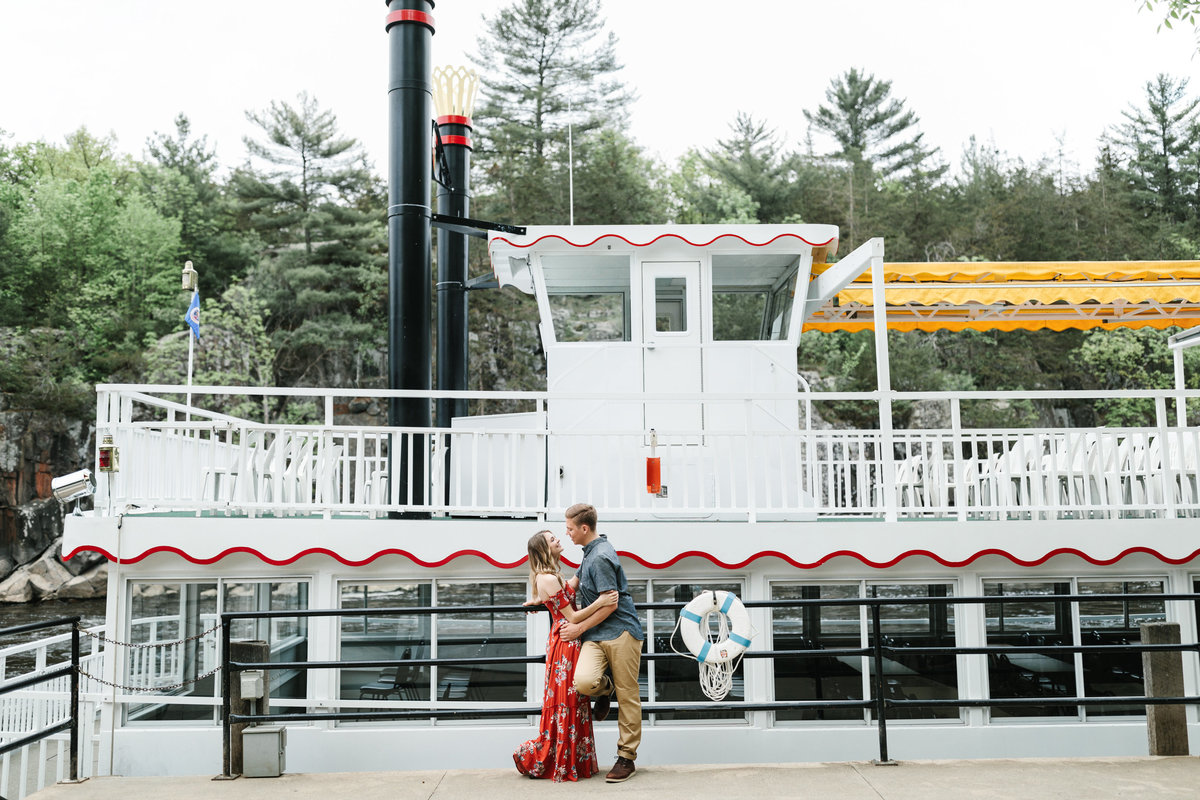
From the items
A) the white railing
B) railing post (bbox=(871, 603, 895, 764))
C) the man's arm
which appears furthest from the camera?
the white railing

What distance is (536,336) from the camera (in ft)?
115

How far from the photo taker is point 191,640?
7.44 meters

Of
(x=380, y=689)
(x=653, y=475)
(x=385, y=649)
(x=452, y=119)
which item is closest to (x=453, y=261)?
(x=452, y=119)

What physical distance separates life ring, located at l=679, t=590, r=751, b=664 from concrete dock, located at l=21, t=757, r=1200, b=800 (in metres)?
0.65

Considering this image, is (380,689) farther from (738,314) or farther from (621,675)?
(738,314)

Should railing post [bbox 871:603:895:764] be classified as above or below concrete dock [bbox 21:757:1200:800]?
above

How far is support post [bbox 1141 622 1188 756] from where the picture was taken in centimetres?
541

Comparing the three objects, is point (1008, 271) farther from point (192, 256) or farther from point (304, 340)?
point (192, 256)

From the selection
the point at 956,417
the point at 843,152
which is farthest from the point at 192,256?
the point at 956,417

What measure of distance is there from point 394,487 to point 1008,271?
23.7 ft

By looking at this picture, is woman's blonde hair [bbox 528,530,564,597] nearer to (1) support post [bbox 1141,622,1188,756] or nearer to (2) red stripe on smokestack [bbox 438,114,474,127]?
(1) support post [bbox 1141,622,1188,756]

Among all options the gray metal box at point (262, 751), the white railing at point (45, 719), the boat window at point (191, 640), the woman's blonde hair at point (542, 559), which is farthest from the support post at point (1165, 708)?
the white railing at point (45, 719)

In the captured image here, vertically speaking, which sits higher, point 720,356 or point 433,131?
point 433,131

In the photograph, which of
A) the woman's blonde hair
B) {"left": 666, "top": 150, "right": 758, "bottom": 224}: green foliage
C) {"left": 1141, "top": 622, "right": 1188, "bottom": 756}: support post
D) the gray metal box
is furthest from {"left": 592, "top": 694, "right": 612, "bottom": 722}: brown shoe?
{"left": 666, "top": 150, "right": 758, "bottom": 224}: green foliage
